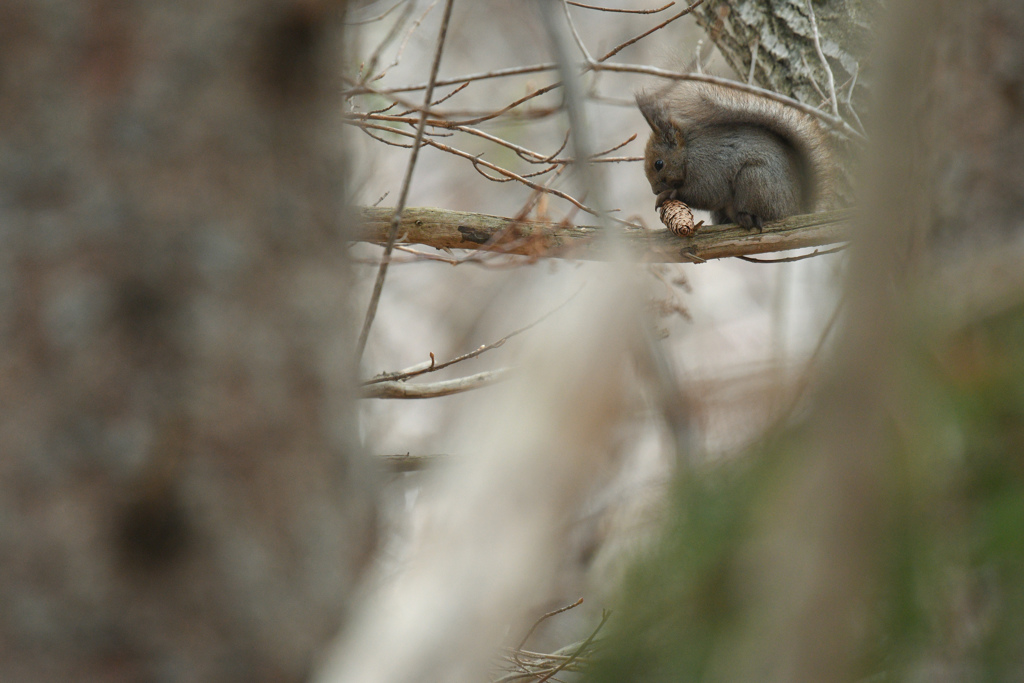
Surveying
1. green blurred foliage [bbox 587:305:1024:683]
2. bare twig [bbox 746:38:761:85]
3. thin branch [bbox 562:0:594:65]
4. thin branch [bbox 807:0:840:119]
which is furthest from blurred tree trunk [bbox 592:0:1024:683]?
bare twig [bbox 746:38:761:85]

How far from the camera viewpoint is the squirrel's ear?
282cm

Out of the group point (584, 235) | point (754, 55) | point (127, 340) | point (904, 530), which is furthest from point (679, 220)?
point (904, 530)

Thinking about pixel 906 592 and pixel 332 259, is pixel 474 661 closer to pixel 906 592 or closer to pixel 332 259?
pixel 906 592

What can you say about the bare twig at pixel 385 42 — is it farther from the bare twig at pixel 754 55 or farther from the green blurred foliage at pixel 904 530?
the green blurred foliage at pixel 904 530

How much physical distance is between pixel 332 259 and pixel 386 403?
203 inches

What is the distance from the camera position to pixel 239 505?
97 centimetres

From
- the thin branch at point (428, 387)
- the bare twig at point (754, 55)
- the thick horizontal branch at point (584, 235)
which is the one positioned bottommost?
the thin branch at point (428, 387)

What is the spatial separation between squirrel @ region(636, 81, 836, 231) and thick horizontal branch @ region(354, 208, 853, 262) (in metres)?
0.44

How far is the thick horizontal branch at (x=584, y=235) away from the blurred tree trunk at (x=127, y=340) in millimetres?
1143

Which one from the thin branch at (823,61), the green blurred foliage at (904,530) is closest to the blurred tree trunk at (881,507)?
the green blurred foliage at (904,530)

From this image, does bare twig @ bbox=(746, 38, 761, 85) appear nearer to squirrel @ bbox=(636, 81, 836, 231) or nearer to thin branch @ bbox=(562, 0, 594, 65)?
squirrel @ bbox=(636, 81, 836, 231)

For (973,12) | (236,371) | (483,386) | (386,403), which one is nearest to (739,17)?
(483,386)

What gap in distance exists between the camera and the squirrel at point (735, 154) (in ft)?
8.79

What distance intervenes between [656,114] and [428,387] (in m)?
1.39
